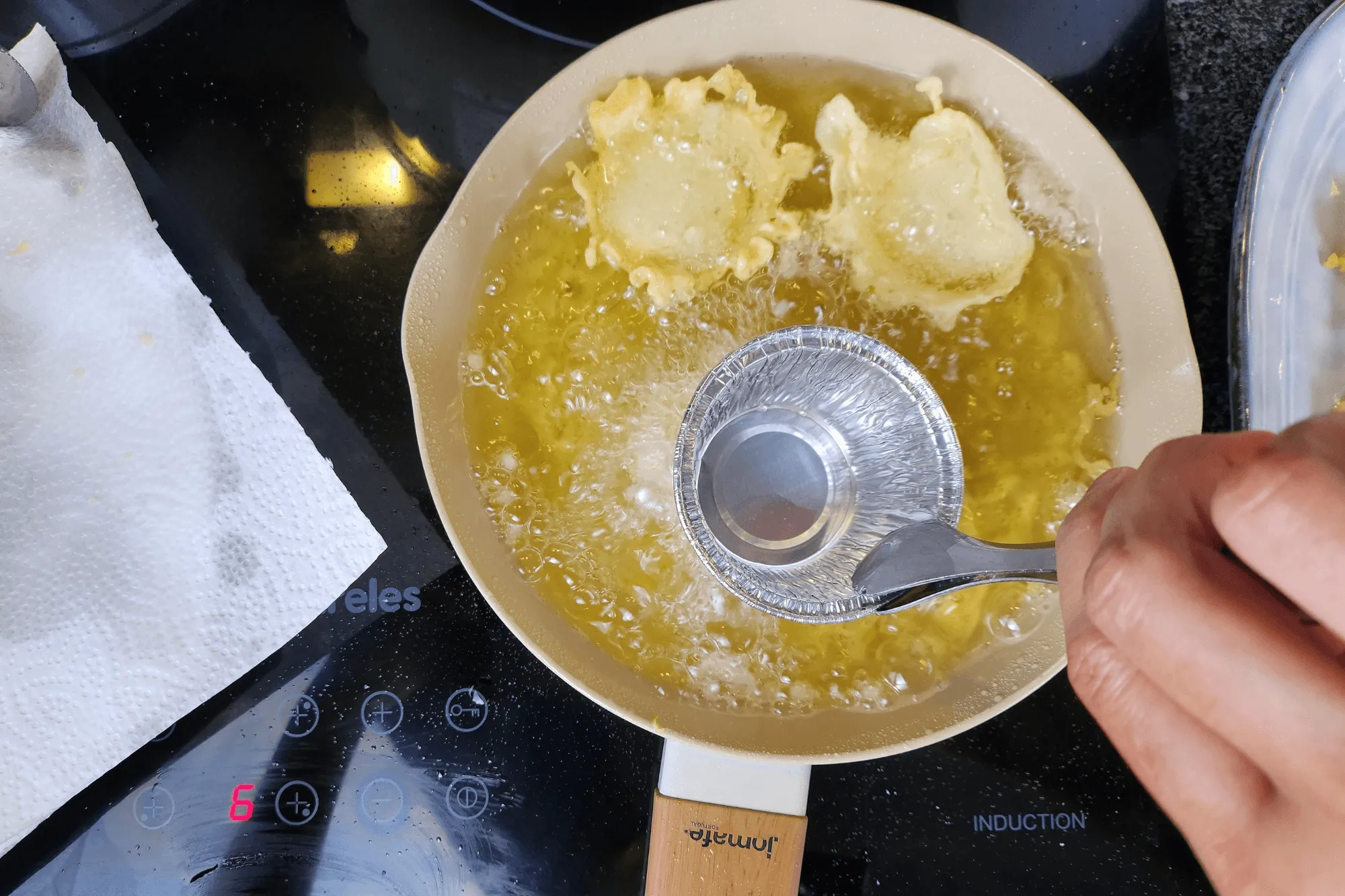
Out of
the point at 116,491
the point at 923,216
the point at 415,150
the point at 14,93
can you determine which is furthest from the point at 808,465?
the point at 14,93

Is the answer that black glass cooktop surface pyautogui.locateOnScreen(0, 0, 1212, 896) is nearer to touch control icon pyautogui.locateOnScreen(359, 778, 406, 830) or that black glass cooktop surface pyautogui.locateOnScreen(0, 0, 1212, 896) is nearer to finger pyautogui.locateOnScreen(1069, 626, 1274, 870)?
touch control icon pyautogui.locateOnScreen(359, 778, 406, 830)

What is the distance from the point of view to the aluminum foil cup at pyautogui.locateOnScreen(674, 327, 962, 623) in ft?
1.78

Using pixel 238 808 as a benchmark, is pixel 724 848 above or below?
above

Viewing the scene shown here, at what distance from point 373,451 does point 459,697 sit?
22cm

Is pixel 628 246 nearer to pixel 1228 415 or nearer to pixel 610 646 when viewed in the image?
pixel 610 646

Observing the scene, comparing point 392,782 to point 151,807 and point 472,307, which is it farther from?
point 472,307

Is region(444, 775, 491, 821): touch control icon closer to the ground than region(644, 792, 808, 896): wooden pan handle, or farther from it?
closer to the ground

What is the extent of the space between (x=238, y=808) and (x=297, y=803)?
0.05 meters

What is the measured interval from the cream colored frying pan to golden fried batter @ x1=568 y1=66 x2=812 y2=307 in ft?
0.13

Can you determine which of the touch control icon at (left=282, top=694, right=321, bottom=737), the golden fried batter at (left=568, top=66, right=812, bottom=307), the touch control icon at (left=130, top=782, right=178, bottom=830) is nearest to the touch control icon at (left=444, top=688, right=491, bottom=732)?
the touch control icon at (left=282, top=694, right=321, bottom=737)

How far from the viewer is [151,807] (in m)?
0.64

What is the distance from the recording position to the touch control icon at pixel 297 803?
65 centimetres

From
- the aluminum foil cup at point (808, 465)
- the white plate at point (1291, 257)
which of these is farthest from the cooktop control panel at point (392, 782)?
the white plate at point (1291, 257)

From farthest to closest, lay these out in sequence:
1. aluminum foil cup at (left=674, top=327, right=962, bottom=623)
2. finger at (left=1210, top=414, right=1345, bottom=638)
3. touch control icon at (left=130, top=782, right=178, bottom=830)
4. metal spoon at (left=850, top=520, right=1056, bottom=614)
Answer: touch control icon at (left=130, top=782, right=178, bottom=830) → aluminum foil cup at (left=674, top=327, right=962, bottom=623) → metal spoon at (left=850, top=520, right=1056, bottom=614) → finger at (left=1210, top=414, right=1345, bottom=638)
